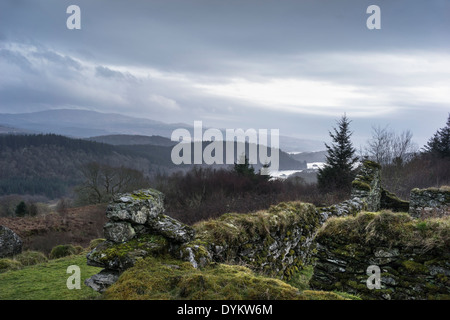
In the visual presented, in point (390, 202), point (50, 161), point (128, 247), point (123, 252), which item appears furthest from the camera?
point (50, 161)

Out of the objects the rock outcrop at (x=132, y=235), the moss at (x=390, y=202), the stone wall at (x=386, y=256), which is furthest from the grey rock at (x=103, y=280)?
the moss at (x=390, y=202)

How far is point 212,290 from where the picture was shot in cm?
378

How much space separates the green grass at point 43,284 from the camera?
7816 mm

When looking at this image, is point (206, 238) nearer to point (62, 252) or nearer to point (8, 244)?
point (62, 252)

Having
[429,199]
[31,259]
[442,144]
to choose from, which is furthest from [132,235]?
[442,144]

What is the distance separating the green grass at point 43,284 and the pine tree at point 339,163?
30.7 meters

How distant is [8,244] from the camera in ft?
59.7

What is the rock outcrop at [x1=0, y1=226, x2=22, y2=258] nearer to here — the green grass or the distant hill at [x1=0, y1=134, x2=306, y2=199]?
the green grass

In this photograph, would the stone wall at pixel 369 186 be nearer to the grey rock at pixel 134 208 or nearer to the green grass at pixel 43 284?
the grey rock at pixel 134 208

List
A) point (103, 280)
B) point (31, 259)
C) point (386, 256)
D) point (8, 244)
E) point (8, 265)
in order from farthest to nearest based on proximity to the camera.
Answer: point (8, 244)
point (31, 259)
point (8, 265)
point (386, 256)
point (103, 280)

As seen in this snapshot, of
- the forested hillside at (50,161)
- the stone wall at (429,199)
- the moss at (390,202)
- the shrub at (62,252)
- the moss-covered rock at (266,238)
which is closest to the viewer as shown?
the moss-covered rock at (266,238)

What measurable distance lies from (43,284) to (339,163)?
A: 116 feet
